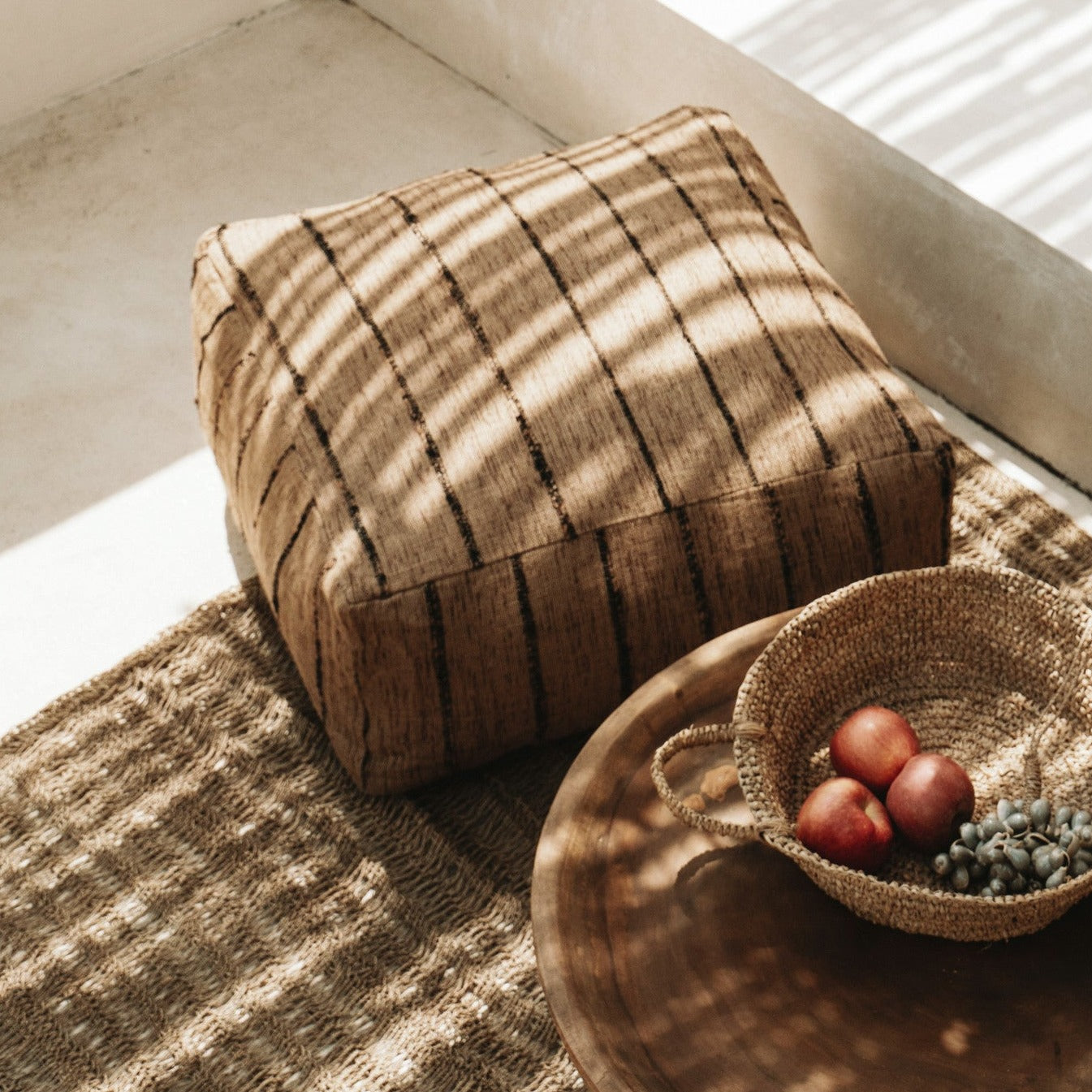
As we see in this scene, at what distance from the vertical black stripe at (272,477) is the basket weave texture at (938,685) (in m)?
0.55

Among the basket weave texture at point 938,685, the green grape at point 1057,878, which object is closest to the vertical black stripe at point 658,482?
the basket weave texture at point 938,685

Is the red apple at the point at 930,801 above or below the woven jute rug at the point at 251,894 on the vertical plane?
above

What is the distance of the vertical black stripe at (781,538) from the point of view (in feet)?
4.11

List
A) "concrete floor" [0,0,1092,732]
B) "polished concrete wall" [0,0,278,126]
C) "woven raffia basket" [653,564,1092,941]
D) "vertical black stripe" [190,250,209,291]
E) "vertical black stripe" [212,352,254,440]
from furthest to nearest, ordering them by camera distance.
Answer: "polished concrete wall" [0,0,278,126] → "concrete floor" [0,0,1092,732] → "vertical black stripe" [190,250,209,291] → "vertical black stripe" [212,352,254,440] → "woven raffia basket" [653,564,1092,941]

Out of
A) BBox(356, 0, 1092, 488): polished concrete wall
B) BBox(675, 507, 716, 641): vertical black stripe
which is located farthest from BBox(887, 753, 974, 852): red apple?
BBox(356, 0, 1092, 488): polished concrete wall

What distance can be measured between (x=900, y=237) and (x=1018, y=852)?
966 mm

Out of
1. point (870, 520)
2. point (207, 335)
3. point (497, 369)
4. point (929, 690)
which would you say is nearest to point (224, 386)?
point (207, 335)

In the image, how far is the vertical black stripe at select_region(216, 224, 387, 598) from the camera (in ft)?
4.01

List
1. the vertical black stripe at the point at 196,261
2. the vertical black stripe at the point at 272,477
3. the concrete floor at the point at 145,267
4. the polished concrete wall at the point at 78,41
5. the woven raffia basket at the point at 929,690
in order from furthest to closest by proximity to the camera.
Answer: the polished concrete wall at the point at 78,41, the concrete floor at the point at 145,267, the vertical black stripe at the point at 196,261, the vertical black stripe at the point at 272,477, the woven raffia basket at the point at 929,690

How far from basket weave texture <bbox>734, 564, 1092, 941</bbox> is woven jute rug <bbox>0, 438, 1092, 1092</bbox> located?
400 mm

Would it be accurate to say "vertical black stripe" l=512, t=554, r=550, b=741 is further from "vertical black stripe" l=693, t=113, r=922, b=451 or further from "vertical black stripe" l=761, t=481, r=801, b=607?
"vertical black stripe" l=693, t=113, r=922, b=451

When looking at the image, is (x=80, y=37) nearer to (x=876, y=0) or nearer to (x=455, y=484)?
(x=876, y=0)

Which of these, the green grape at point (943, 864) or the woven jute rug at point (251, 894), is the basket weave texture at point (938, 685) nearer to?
the green grape at point (943, 864)

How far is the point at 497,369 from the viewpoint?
1.32 meters
